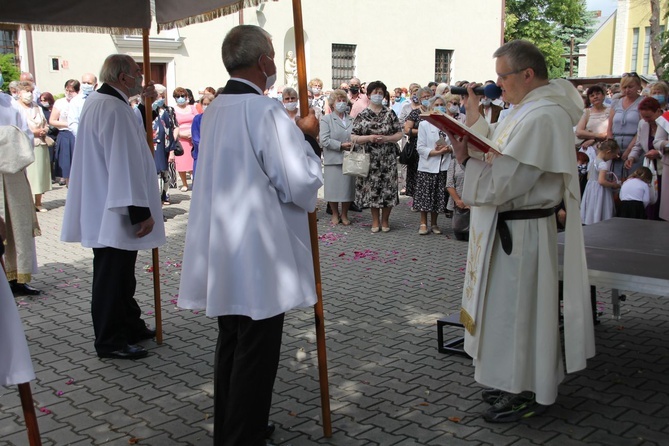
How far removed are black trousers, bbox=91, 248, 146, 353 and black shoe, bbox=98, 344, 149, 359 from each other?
0.03 m

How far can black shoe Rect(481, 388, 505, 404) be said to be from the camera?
4.29 m

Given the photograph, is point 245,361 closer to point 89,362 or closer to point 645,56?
point 89,362

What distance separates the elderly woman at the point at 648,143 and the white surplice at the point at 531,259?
198 inches

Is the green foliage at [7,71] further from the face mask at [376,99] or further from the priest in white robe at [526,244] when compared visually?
the priest in white robe at [526,244]

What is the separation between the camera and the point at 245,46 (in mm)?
3523

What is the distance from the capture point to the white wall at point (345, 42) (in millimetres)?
21250

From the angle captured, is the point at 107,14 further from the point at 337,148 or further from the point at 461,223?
the point at 461,223

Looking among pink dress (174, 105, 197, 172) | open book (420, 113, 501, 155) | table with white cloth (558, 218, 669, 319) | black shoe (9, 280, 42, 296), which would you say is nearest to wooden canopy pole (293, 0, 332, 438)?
open book (420, 113, 501, 155)

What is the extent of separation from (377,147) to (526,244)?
20.8 feet

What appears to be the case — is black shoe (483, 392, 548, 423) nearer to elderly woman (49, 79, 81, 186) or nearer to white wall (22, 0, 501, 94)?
elderly woman (49, 79, 81, 186)

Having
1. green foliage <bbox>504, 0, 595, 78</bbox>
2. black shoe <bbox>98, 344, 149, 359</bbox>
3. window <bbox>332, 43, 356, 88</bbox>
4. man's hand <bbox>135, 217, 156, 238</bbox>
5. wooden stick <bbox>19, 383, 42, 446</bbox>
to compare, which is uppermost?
green foliage <bbox>504, 0, 595, 78</bbox>

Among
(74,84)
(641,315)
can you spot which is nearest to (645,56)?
(74,84)

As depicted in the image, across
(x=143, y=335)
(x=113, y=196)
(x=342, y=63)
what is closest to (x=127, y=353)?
(x=143, y=335)

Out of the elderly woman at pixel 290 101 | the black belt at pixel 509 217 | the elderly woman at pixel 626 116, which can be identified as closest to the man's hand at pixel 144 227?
the black belt at pixel 509 217
